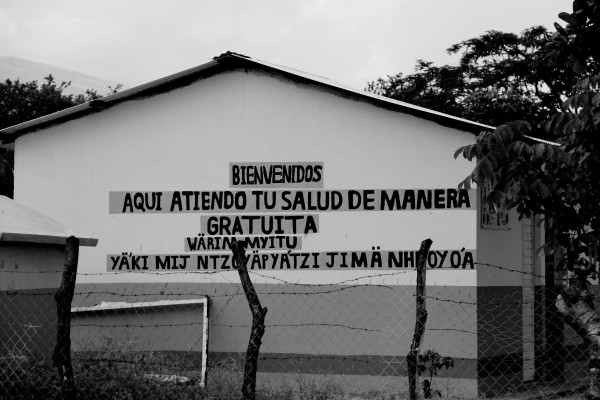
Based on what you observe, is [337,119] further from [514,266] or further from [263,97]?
[514,266]

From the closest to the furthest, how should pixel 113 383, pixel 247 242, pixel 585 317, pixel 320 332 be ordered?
pixel 585 317
pixel 113 383
pixel 320 332
pixel 247 242

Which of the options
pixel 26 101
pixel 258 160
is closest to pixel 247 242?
pixel 258 160

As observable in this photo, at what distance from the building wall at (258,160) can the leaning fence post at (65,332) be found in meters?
4.03

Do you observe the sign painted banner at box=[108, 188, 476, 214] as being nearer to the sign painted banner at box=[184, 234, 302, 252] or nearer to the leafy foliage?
the sign painted banner at box=[184, 234, 302, 252]

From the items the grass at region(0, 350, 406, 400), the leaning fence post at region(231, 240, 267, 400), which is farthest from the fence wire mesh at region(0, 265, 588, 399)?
the leaning fence post at region(231, 240, 267, 400)

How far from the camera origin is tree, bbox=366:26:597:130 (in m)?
34.2

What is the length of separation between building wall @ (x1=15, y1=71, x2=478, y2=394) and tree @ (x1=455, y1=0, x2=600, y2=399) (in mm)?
3777

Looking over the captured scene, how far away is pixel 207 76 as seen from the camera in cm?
1377

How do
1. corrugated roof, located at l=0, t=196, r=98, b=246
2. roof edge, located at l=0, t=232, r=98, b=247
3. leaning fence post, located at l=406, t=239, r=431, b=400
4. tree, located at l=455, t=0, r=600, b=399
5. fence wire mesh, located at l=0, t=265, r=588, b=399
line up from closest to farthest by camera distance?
1. tree, located at l=455, t=0, r=600, b=399
2. leaning fence post, located at l=406, t=239, r=431, b=400
3. roof edge, located at l=0, t=232, r=98, b=247
4. corrugated roof, located at l=0, t=196, r=98, b=246
5. fence wire mesh, located at l=0, t=265, r=588, b=399

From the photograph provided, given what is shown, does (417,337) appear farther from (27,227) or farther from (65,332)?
(27,227)

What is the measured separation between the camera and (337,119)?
1331 cm

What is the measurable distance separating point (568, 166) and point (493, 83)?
97.3 feet

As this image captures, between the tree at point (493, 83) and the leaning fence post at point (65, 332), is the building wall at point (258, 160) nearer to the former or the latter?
the leaning fence post at point (65, 332)

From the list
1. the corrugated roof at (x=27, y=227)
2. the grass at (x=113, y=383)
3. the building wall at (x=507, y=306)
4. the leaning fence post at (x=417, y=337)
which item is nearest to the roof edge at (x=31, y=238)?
the corrugated roof at (x=27, y=227)
